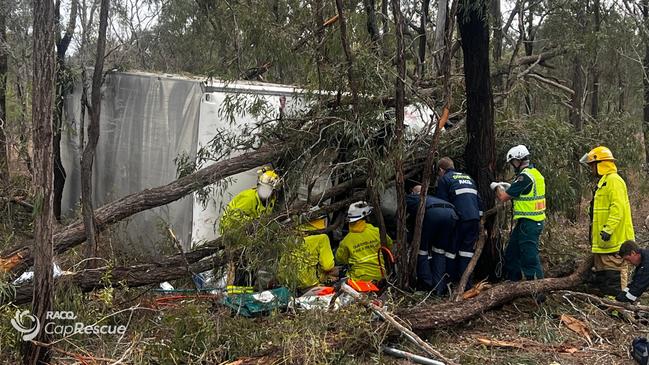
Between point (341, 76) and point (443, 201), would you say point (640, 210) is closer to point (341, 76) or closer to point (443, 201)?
point (443, 201)

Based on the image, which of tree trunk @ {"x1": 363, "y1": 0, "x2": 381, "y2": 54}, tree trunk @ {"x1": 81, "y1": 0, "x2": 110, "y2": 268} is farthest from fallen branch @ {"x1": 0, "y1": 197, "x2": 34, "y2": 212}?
tree trunk @ {"x1": 363, "y1": 0, "x2": 381, "y2": 54}

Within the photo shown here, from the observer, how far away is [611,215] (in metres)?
6.29

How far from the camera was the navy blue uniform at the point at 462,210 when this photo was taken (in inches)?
260

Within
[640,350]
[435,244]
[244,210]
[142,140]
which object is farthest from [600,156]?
[142,140]

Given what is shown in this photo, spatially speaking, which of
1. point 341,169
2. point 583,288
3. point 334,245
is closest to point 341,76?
point 341,169

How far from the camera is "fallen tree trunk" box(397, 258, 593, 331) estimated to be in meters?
5.09

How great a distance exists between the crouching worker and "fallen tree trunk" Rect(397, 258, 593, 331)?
951 millimetres

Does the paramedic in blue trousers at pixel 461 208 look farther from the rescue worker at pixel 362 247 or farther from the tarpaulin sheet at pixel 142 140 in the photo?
the tarpaulin sheet at pixel 142 140

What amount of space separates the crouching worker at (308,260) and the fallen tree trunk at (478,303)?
37.5 inches

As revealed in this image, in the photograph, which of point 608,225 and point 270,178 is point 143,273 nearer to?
point 270,178

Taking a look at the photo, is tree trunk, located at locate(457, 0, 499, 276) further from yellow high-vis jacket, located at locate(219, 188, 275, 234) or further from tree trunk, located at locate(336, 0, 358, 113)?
yellow high-vis jacket, located at locate(219, 188, 275, 234)

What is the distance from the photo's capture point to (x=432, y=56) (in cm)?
802

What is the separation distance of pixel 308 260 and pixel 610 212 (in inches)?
122

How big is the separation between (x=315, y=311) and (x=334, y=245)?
8.48 ft
